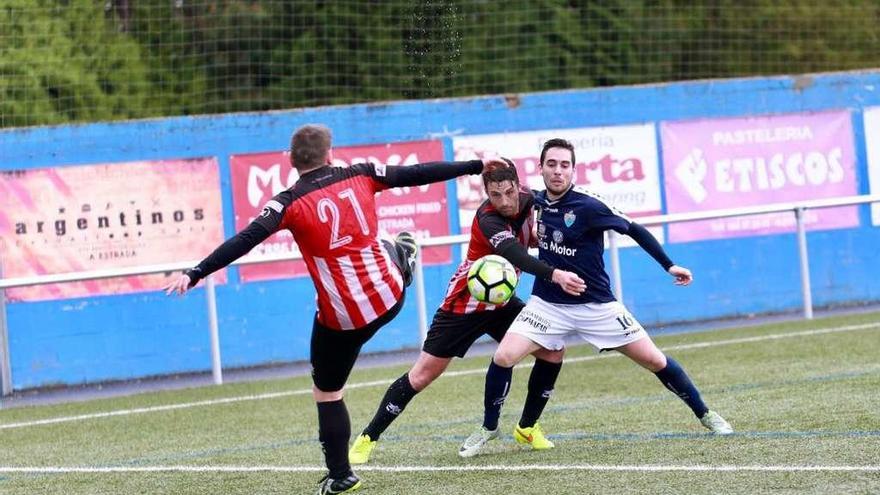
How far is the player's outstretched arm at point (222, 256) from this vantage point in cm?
683

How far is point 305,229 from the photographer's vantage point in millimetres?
7215

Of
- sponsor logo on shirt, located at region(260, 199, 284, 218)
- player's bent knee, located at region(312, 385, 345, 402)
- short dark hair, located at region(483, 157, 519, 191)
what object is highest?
short dark hair, located at region(483, 157, 519, 191)

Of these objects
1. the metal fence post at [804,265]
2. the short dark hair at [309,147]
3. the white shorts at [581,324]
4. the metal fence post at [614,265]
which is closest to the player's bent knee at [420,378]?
the white shorts at [581,324]

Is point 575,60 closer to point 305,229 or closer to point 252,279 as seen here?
point 252,279

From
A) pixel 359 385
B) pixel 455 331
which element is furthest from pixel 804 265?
pixel 455 331

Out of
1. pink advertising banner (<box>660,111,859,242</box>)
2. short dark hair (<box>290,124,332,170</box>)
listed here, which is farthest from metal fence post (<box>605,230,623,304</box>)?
short dark hair (<box>290,124,332,170</box>)

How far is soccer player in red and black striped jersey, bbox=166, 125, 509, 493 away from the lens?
7199mm

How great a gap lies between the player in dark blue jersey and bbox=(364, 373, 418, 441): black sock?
1.74 ft

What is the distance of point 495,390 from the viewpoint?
855 cm

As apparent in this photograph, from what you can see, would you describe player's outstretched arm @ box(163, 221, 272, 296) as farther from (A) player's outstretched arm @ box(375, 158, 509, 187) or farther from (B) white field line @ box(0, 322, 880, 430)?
(B) white field line @ box(0, 322, 880, 430)

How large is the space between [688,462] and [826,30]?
14.1 metres

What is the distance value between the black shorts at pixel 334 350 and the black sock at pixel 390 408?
43.5 inches

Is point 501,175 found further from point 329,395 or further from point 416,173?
point 329,395

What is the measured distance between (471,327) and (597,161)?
810 centimetres
